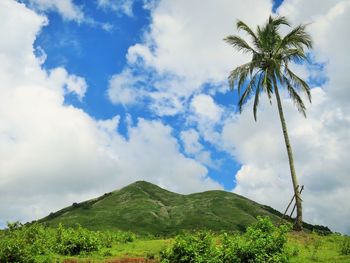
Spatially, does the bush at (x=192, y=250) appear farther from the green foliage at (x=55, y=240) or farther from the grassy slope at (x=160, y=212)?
the grassy slope at (x=160, y=212)

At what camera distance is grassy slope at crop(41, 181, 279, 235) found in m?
115

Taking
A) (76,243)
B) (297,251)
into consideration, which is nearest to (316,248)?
(297,251)

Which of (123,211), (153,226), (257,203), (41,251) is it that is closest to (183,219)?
(153,226)

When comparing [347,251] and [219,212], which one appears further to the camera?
[219,212]

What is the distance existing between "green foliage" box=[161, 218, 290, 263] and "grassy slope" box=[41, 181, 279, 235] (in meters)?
81.1

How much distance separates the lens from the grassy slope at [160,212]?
115331mm

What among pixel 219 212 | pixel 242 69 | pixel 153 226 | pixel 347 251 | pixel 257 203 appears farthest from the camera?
pixel 257 203

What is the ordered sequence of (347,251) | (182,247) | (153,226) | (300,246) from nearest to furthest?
(182,247), (347,251), (300,246), (153,226)

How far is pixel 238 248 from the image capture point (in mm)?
20344

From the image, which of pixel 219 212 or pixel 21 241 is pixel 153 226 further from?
pixel 21 241

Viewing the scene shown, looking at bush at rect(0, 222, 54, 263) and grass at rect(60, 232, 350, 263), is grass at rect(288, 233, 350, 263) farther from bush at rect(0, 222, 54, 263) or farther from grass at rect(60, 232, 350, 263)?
bush at rect(0, 222, 54, 263)

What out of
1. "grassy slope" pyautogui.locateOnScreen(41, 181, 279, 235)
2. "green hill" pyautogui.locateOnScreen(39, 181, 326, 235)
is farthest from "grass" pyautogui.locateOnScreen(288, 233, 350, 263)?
"green hill" pyautogui.locateOnScreen(39, 181, 326, 235)

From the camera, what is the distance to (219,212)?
127500mm

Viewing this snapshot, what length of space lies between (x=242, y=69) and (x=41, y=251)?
22.7m
